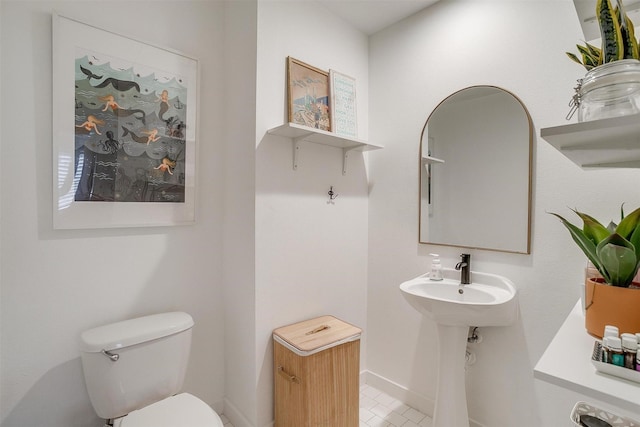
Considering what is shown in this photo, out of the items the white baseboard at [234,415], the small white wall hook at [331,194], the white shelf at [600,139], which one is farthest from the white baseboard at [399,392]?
the white shelf at [600,139]

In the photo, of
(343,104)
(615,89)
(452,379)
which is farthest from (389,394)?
(615,89)

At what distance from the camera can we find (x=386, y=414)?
1891mm

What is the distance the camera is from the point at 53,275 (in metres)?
1.39

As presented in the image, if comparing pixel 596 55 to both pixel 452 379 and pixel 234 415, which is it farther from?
pixel 234 415

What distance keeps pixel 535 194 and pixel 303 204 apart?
3.93ft

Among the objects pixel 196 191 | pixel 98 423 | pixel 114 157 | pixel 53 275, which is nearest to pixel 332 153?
pixel 196 191

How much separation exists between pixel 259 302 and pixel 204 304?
1.43 ft

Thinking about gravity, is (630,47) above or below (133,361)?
above

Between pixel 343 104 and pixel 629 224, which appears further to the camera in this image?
pixel 343 104

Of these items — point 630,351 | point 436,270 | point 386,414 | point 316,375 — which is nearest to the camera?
point 630,351

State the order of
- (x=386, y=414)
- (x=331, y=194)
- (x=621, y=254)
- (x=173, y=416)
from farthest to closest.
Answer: (x=331, y=194) < (x=386, y=414) < (x=173, y=416) < (x=621, y=254)

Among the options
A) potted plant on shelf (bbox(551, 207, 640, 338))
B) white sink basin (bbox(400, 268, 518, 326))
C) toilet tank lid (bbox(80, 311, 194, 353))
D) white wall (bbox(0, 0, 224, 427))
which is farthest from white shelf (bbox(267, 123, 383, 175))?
potted plant on shelf (bbox(551, 207, 640, 338))

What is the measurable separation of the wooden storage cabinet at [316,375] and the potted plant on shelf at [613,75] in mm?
1364

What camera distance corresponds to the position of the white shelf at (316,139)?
1601mm
